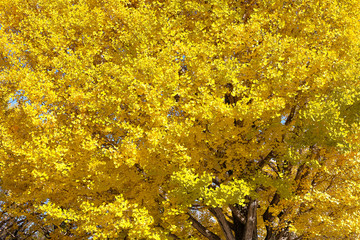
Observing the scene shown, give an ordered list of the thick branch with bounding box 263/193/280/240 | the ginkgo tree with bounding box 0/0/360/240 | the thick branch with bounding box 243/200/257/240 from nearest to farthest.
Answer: the ginkgo tree with bounding box 0/0/360/240
the thick branch with bounding box 243/200/257/240
the thick branch with bounding box 263/193/280/240

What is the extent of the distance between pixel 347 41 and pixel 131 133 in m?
7.22

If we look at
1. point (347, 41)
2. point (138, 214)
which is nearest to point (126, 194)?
point (138, 214)

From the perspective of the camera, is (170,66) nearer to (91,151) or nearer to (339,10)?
(91,151)

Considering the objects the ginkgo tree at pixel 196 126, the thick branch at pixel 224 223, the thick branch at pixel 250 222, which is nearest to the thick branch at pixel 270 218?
the ginkgo tree at pixel 196 126

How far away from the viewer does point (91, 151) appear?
8172 mm

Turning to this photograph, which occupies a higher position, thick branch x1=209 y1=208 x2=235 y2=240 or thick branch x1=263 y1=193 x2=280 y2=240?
thick branch x1=263 y1=193 x2=280 y2=240

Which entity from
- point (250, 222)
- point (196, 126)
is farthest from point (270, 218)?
point (196, 126)

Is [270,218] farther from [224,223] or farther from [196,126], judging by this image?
[196,126]

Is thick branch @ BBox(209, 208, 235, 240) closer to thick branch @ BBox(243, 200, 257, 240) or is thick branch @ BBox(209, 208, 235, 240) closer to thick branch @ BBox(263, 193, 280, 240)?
thick branch @ BBox(243, 200, 257, 240)

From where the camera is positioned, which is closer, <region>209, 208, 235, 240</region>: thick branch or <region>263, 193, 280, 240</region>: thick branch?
<region>209, 208, 235, 240</region>: thick branch

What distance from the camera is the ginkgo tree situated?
7211 mm

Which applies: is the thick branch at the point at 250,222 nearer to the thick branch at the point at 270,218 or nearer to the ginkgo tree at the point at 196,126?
the ginkgo tree at the point at 196,126

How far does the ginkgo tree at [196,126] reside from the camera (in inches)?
284

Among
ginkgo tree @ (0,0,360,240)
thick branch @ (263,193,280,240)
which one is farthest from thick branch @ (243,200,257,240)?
thick branch @ (263,193,280,240)
